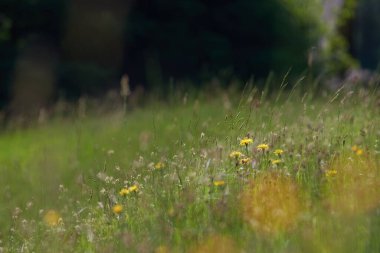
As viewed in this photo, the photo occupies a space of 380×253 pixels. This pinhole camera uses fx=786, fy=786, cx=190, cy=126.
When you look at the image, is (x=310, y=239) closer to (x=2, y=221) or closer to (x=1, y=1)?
(x=2, y=221)

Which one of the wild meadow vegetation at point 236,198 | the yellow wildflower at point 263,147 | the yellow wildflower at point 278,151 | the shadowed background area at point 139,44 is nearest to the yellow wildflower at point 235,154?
the wild meadow vegetation at point 236,198

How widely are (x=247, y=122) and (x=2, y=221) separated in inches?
89.5

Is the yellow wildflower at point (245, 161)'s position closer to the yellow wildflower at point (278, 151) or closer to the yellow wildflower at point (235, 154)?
the yellow wildflower at point (235, 154)

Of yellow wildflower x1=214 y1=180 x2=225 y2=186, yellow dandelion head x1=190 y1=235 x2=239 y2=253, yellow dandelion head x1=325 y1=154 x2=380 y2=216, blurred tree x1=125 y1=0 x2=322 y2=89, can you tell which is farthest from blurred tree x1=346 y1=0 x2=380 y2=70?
yellow dandelion head x1=190 y1=235 x2=239 y2=253

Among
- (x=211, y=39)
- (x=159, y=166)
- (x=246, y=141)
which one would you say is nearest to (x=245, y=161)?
(x=246, y=141)

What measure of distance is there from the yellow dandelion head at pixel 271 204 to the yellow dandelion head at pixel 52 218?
4.44 feet

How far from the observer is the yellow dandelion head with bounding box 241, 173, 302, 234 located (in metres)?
4.12

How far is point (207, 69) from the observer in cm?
1460

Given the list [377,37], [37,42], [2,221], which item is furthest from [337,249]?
[377,37]

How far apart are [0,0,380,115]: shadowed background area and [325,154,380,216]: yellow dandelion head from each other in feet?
28.1

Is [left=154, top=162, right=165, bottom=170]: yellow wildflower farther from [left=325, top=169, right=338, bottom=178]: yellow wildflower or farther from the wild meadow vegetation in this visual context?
[left=325, top=169, right=338, bottom=178]: yellow wildflower

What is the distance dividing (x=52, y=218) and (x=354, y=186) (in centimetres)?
205

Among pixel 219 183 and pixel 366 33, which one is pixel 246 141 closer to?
pixel 219 183

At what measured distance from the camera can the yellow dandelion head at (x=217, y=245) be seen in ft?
12.9
